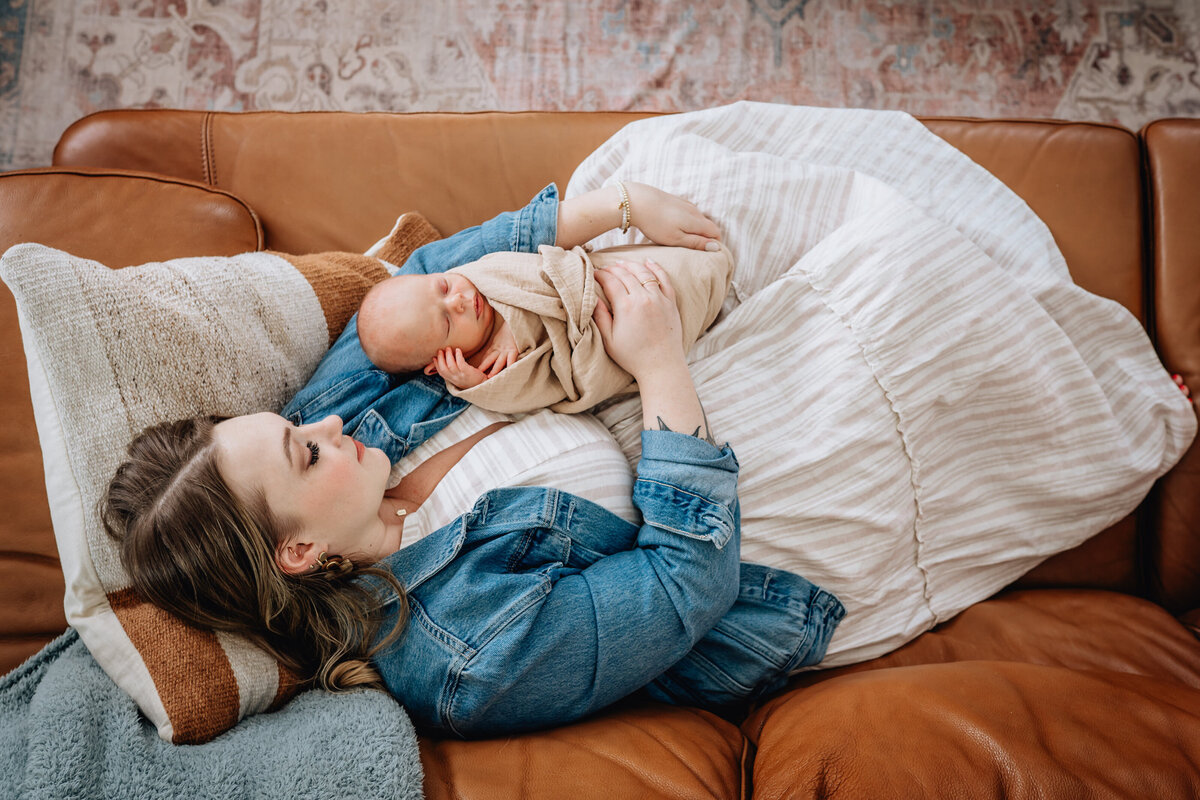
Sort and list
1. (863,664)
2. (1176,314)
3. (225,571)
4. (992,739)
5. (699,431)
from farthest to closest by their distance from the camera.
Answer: (1176,314) < (863,664) < (699,431) < (225,571) < (992,739)

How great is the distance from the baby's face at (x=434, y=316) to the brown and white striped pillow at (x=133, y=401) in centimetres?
22

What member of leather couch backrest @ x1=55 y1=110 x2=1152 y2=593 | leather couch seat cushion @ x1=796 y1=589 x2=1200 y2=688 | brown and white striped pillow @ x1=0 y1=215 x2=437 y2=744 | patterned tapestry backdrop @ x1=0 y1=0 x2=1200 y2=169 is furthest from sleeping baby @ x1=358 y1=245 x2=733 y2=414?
patterned tapestry backdrop @ x1=0 y1=0 x2=1200 y2=169

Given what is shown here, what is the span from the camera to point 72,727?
82 centimetres

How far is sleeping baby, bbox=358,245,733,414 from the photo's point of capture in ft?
3.55

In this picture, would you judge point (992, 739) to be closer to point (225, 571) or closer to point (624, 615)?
point (624, 615)

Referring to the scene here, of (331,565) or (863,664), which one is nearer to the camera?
(331,565)

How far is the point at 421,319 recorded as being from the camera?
3.54ft

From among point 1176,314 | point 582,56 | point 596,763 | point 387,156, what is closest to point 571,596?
point 596,763

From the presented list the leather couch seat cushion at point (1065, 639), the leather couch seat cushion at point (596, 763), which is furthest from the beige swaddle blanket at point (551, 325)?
the leather couch seat cushion at point (1065, 639)

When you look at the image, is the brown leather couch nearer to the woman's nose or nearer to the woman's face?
the woman's face

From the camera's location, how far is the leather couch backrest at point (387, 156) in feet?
4.45

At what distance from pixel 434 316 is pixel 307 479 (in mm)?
295

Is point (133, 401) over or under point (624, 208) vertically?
under

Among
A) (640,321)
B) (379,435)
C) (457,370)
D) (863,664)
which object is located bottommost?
(863,664)
